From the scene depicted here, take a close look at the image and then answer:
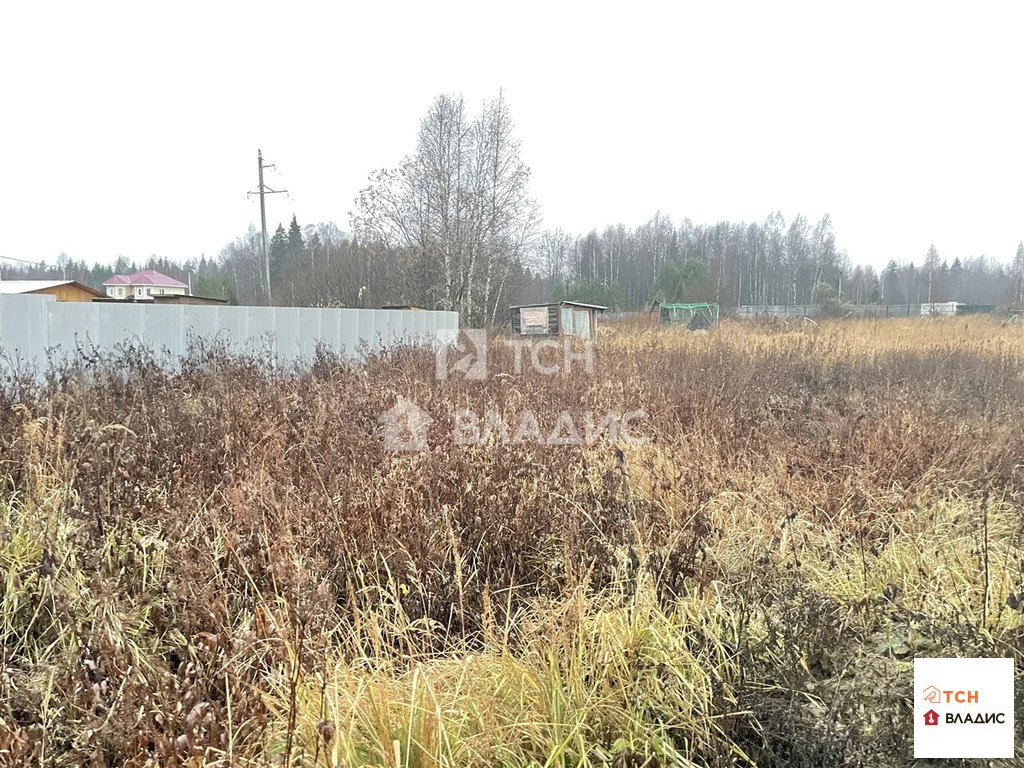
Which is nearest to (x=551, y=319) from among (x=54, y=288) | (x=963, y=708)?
(x=963, y=708)

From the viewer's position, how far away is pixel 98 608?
1.94m

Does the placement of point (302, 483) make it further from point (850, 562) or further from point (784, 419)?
point (784, 419)

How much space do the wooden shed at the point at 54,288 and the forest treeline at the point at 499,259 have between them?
30.9ft

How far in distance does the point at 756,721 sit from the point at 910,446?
3.35 m

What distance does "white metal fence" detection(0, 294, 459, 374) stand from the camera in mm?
6680

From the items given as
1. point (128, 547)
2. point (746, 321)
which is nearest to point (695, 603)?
point (128, 547)

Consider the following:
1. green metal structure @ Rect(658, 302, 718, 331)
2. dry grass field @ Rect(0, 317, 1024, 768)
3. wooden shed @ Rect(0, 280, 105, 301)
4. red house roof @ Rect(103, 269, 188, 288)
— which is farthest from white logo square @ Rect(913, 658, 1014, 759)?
red house roof @ Rect(103, 269, 188, 288)

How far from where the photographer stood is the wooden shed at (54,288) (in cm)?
2284

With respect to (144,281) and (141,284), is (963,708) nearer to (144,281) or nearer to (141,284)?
(141,284)

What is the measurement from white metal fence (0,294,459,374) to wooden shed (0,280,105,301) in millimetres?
16626

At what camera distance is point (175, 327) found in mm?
8508

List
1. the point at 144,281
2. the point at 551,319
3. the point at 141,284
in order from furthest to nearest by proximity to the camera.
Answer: the point at 144,281 → the point at 141,284 → the point at 551,319

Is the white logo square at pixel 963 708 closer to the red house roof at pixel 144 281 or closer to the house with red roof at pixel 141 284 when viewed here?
the house with red roof at pixel 141 284

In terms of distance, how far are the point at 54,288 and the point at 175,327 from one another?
80.0 ft
